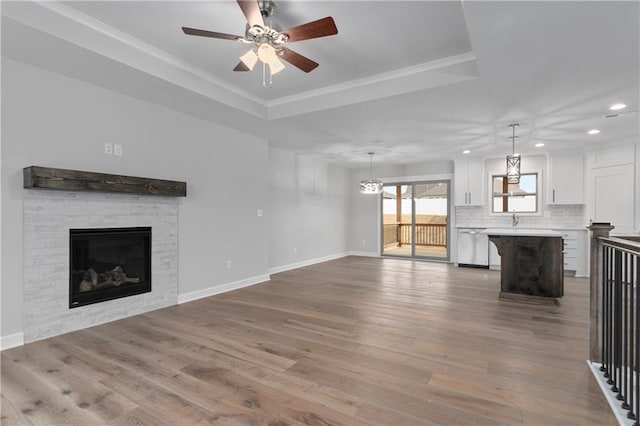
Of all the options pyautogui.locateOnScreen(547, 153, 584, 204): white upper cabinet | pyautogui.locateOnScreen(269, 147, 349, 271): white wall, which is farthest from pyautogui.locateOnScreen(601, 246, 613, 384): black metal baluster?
pyautogui.locateOnScreen(269, 147, 349, 271): white wall

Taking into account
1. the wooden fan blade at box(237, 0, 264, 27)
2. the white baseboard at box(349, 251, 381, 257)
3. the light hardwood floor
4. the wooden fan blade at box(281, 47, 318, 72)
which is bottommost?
the light hardwood floor

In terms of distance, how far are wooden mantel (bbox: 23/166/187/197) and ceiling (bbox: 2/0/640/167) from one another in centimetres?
99

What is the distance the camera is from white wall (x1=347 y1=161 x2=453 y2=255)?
8.44 m

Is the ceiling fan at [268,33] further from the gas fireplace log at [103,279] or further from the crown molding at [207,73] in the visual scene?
the gas fireplace log at [103,279]

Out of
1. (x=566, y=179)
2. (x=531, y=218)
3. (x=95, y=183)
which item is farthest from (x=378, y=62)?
(x=531, y=218)

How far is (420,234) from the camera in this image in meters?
9.09

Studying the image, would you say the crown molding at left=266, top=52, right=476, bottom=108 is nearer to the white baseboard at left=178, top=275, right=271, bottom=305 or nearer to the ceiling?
the ceiling

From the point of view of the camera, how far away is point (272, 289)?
5117 mm

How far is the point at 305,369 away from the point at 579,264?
20.9ft

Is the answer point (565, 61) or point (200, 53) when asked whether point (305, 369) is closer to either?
point (200, 53)

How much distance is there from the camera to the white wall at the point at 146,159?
2947 millimetres

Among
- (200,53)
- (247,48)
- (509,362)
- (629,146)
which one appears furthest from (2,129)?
(629,146)

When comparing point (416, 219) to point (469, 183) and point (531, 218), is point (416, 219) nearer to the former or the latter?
point (469, 183)

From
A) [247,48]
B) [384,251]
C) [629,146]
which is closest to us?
[247,48]
